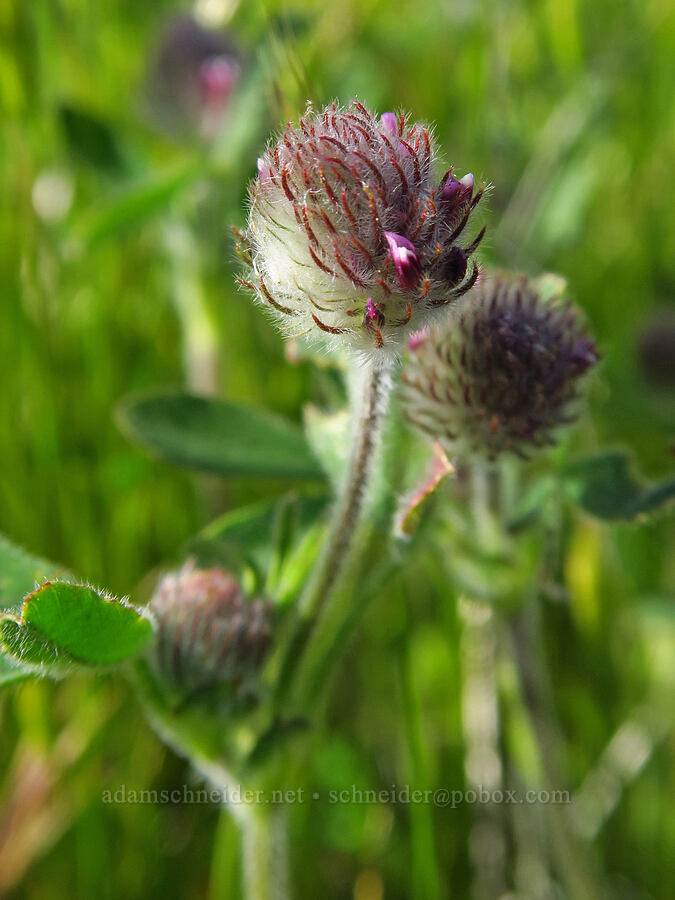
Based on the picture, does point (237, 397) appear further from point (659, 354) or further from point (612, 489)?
point (612, 489)

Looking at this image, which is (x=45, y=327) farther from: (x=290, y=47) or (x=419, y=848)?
(x=419, y=848)

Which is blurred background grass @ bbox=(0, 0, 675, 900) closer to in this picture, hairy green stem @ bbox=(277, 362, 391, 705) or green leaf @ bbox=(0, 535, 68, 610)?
hairy green stem @ bbox=(277, 362, 391, 705)

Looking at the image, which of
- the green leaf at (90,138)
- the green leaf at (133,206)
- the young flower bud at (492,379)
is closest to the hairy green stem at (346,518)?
the young flower bud at (492,379)

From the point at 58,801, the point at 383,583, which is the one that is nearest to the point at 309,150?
the point at 383,583

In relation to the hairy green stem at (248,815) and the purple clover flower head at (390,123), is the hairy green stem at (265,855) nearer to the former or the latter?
the hairy green stem at (248,815)

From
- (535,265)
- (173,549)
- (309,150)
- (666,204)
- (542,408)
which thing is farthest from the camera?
(666,204)
